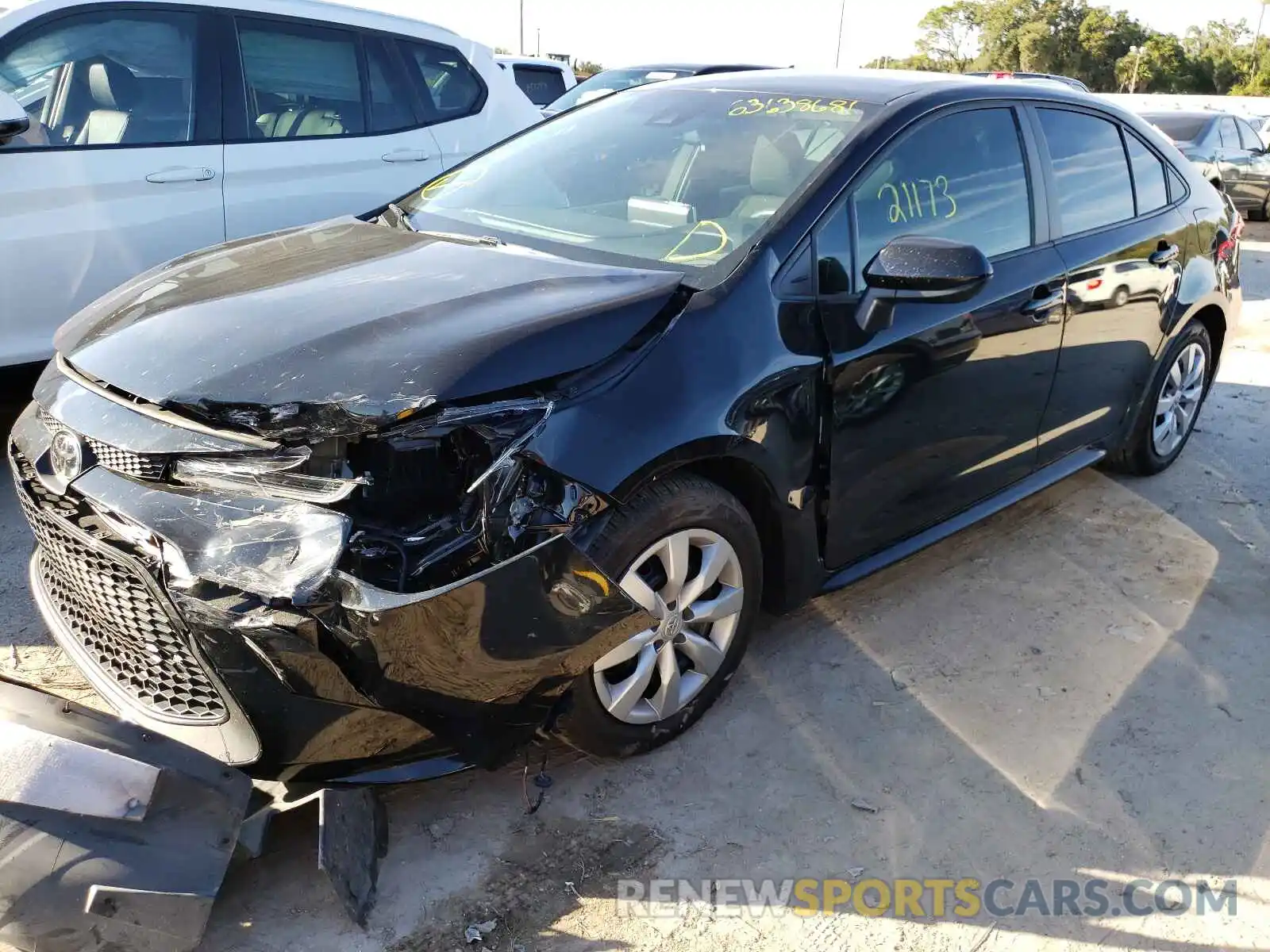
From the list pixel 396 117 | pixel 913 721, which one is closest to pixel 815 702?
pixel 913 721

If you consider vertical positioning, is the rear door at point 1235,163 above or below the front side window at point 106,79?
below

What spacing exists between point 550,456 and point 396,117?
3610 millimetres

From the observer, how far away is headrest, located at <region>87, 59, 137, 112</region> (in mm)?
4250

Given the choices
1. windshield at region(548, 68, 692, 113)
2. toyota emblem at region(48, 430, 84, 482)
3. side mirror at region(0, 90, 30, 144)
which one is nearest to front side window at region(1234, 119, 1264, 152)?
windshield at region(548, 68, 692, 113)

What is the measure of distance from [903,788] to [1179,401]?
113 inches

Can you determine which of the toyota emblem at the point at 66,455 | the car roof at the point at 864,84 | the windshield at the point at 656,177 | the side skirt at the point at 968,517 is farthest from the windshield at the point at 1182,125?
the toyota emblem at the point at 66,455

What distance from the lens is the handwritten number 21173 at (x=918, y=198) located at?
9.93 feet

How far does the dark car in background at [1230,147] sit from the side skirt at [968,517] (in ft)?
35.2

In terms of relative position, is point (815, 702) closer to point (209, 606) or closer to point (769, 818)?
point (769, 818)

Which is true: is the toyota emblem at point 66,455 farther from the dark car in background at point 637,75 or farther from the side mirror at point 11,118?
the dark car in background at point 637,75

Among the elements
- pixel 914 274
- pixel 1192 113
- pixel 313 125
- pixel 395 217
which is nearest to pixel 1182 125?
pixel 1192 113

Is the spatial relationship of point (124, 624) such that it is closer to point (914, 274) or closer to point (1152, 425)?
point (914, 274)

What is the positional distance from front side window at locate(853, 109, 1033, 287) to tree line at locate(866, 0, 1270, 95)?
188ft

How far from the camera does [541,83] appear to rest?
37.5ft
